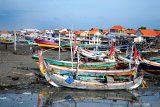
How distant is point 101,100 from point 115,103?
76 centimetres

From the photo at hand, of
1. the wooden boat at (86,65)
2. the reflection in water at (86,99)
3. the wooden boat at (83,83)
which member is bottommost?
the reflection in water at (86,99)

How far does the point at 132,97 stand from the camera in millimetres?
18203

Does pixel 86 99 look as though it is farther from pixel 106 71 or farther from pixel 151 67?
pixel 151 67

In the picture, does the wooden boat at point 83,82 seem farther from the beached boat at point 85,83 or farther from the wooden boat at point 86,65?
the wooden boat at point 86,65

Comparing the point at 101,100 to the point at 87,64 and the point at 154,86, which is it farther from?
the point at 87,64

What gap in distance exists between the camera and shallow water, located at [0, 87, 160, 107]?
15.9 metres

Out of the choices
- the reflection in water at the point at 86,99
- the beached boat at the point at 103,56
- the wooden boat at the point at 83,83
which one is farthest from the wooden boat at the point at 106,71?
the beached boat at the point at 103,56

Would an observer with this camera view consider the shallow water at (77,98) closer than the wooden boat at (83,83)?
Yes

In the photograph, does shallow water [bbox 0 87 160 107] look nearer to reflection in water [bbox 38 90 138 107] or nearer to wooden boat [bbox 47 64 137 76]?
reflection in water [bbox 38 90 138 107]

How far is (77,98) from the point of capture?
17.3 meters

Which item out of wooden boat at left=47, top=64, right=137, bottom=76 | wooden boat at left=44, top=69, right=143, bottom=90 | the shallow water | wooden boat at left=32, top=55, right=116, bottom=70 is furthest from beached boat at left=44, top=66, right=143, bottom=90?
wooden boat at left=32, top=55, right=116, bottom=70

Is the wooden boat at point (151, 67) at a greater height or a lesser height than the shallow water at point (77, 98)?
greater

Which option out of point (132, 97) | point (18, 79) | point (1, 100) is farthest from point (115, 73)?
point (1, 100)

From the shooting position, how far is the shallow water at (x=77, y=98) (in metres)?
15.9
